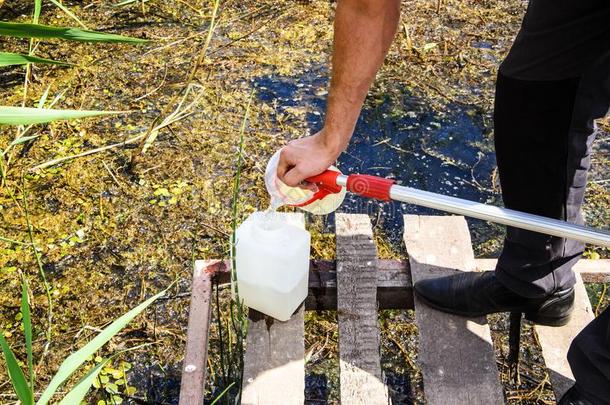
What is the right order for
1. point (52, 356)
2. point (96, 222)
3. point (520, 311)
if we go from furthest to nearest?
1. point (96, 222)
2. point (52, 356)
3. point (520, 311)

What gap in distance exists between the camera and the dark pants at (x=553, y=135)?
1.71m

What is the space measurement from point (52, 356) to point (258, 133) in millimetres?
1261

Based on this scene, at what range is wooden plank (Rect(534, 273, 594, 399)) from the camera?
6.18 feet

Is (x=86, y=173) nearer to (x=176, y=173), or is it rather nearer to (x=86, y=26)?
(x=176, y=173)

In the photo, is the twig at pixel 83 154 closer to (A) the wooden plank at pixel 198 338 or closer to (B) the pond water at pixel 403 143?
(B) the pond water at pixel 403 143

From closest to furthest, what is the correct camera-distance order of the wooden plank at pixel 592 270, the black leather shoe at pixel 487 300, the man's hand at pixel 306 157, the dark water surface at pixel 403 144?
the man's hand at pixel 306 157
the black leather shoe at pixel 487 300
the wooden plank at pixel 592 270
the dark water surface at pixel 403 144

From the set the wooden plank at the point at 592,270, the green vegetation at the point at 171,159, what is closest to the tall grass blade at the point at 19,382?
the green vegetation at the point at 171,159

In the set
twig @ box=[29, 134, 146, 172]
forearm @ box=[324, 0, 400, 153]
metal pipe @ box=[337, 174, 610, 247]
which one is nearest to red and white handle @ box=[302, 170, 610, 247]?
metal pipe @ box=[337, 174, 610, 247]

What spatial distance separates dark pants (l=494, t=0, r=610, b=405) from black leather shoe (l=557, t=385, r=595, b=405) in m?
0.02

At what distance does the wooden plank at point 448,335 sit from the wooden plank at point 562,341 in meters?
0.16

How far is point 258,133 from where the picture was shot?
3.01 metres

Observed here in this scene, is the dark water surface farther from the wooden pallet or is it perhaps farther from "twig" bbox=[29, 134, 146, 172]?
"twig" bbox=[29, 134, 146, 172]

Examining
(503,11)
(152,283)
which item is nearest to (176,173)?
(152,283)

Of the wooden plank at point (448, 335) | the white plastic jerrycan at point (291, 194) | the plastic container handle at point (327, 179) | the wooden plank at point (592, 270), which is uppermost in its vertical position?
the plastic container handle at point (327, 179)
